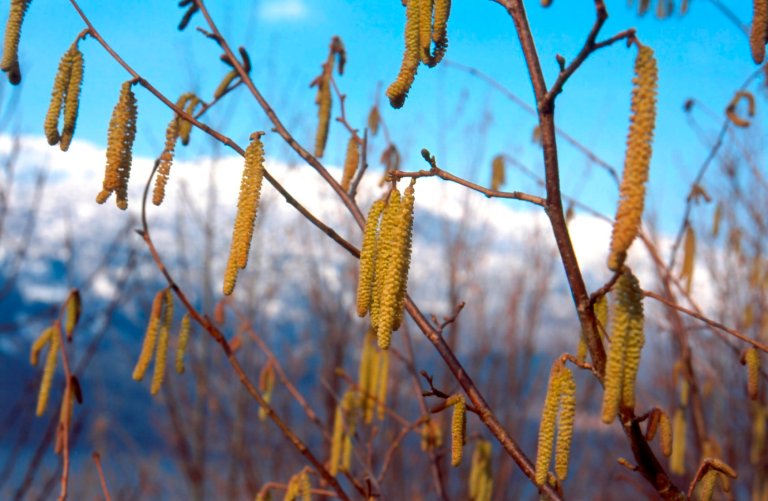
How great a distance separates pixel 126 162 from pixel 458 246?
10.7ft

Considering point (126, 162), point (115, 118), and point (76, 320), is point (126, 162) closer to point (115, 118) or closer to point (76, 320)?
point (115, 118)

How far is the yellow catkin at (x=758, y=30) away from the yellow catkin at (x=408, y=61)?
367 millimetres

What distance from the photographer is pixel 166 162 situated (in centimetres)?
88

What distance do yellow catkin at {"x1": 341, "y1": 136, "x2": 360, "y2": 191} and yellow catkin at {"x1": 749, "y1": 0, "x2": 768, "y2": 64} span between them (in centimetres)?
59

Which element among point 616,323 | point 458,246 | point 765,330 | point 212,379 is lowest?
point 212,379

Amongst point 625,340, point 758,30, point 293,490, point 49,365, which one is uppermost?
point 758,30

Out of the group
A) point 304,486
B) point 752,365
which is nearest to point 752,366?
point 752,365

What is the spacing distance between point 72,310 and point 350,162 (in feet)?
1.61

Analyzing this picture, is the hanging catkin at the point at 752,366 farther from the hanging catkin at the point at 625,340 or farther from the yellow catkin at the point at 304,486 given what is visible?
the yellow catkin at the point at 304,486

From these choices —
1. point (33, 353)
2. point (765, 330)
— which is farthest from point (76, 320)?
point (765, 330)

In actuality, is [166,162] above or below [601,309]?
above

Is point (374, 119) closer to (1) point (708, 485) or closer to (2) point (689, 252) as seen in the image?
(2) point (689, 252)

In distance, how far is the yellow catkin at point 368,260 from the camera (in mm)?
667

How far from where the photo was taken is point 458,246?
398 cm
